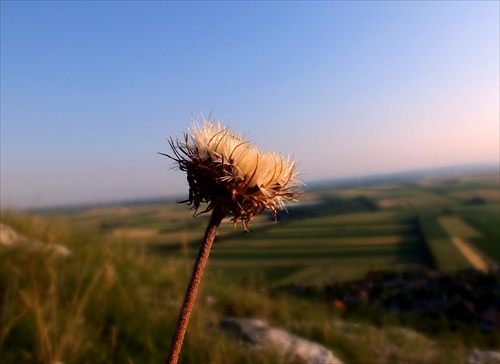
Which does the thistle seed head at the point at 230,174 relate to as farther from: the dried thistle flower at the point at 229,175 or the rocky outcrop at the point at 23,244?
the rocky outcrop at the point at 23,244

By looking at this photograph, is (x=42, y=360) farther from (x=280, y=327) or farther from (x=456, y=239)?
(x=456, y=239)

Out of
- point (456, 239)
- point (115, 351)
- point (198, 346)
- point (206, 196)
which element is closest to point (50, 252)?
point (115, 351)

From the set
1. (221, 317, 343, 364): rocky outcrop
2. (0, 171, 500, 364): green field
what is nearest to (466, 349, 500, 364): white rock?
(0, 171, 500, 364): green field

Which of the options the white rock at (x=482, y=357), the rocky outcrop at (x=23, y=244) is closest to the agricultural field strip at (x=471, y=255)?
the white rock at (x=482, y=357)

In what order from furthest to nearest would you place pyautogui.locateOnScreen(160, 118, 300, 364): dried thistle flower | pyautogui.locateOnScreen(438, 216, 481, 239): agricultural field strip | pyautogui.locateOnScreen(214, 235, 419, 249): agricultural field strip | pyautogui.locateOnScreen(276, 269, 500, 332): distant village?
pyautogui.locateOnScreen(438, 216, 481, 239): agricultural field strip, pyautogui.locateOnScreen(214, 235, 419, 249): agricultural field strip, pyautogui.locateOnScreen(276, 269, 500, 332): distant village, pyautogui.locateOnScreen(160, 118, 300, 364): dried thistle flower

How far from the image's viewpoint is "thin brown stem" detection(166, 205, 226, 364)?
1006 millimetres

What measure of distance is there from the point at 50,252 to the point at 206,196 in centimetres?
646

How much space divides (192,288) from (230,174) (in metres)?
0.39

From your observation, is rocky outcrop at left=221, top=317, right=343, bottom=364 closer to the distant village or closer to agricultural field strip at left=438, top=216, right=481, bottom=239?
the distant village

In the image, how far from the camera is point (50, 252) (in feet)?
22.5

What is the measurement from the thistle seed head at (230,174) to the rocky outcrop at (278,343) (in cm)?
370

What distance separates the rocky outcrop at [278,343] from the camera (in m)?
4.73

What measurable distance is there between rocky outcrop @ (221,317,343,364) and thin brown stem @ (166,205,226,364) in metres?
3.81

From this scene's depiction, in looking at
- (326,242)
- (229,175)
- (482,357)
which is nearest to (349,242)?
(326,242)
